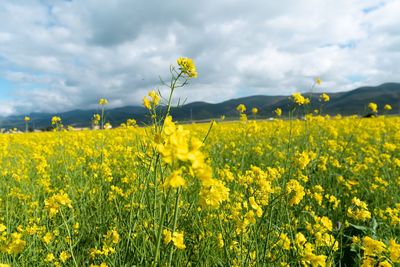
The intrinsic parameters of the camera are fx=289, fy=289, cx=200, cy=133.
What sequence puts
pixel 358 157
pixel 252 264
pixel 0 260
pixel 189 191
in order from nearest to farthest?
pixel 252 264
pixel 0 260
pixel 189 191
pixel 358 157

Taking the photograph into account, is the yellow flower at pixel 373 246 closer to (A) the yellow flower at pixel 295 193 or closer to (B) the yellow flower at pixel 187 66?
(A) the yellow flower at pixel 295 193

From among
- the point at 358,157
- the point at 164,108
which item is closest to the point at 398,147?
the point at 358,157

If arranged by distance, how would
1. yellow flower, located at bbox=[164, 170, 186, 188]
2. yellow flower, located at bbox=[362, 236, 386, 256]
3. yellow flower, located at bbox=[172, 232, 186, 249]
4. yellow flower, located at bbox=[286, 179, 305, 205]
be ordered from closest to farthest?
1. yellow flower, located at bbox=[164, 170, 186, 188]
2. yellow flower, located at bbox=[172, 232, 186, 249]
3. yellow flower, located at bbox=[362, 236, 386, 256]
4. yellow flower, located at bbox=[286, 179, 305, 205]

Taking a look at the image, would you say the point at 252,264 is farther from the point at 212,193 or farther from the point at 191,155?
the point at 191,155

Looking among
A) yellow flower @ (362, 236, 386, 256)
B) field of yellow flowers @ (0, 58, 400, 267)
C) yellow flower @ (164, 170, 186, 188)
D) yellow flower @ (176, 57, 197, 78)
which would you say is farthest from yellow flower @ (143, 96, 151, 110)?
yellow flower @ (362, 236, 386, 256)

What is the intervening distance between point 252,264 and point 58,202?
53.0 inches

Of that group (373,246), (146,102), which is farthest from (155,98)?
(373,246)

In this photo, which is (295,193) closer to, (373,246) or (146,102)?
(373,246)

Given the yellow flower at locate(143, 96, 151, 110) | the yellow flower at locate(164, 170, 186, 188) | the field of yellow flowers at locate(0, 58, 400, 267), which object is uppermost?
the yellow flower at locate(143, 96, 151, 110)

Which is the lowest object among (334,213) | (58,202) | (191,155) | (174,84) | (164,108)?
(334,213)

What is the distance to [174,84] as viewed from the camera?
2.03 m

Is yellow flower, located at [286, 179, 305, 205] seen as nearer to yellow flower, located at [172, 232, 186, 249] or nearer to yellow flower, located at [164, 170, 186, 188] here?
yellow flower, located at [172, 232, 186, 249]

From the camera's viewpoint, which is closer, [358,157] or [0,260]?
[0,260]

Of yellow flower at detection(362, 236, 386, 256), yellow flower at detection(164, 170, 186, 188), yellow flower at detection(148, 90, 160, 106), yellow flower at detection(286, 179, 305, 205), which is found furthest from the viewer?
yellow flower at detection(148, 90, 160, 106)
